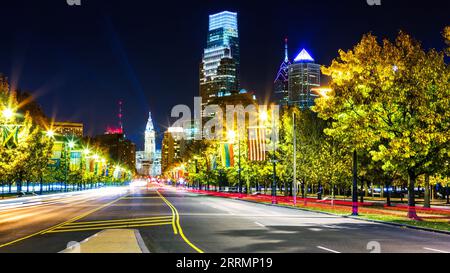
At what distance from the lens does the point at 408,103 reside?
105 ft

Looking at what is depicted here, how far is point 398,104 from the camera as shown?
32.7 metres

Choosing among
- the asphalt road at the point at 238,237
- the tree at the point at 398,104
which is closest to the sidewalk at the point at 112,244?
the asphalt road at the point at 238,237

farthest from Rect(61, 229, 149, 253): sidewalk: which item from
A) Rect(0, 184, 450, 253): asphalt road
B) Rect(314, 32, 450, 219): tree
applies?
Rect(314, 32, 450, 219): tree

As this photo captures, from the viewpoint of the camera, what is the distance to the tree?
30.9 metres

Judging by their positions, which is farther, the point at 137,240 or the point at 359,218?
the point at 359,218

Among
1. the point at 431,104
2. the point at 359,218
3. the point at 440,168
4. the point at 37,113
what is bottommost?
the point at 359,218

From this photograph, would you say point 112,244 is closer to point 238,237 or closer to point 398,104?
point 238,237

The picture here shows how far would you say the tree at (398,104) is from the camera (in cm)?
3092

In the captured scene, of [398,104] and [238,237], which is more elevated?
[398,104]

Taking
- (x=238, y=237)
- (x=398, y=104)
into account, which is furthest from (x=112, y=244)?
(x=398, y=104)

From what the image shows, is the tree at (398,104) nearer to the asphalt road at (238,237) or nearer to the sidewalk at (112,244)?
the asphalt road at (238,237)
